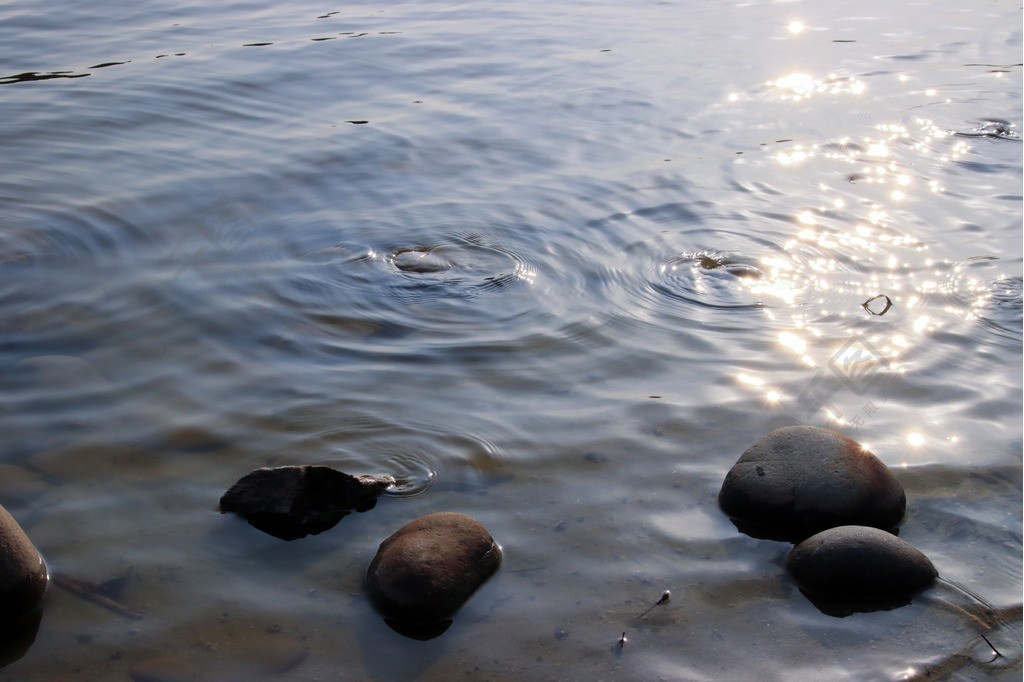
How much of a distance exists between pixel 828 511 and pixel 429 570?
69.6 inches

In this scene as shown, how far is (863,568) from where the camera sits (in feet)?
13.0

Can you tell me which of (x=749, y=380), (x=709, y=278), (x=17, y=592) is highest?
(x=17, y=592)

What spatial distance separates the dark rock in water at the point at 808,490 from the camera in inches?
171

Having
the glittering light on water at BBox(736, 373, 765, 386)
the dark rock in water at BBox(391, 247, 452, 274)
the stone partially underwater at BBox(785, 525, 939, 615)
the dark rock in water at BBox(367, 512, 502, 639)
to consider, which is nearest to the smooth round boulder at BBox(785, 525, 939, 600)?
the stone partially underwater at BBox(785, 525, 939, 615)

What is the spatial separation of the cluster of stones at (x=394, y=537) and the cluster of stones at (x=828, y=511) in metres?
1.20

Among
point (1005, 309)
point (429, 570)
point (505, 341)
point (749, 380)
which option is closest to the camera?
point (429, 570)

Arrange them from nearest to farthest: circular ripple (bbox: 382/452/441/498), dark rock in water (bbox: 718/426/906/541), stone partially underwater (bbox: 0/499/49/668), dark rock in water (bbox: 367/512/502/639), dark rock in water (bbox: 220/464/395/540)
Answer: stone partially underwater (bbox: 0/499/49/668), dark rock in water (bbox: 367/512/502/639), dark rock in water (bbox: 220/464/395/540), dark rock in water (bbox: 718/426/906/541), circular ripple (bbox: 382/452/441/498)

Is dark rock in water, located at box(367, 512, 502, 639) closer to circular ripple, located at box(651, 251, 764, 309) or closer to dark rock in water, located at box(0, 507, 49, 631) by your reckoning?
dark rock in water, located at box(0, 507, 49, 631)

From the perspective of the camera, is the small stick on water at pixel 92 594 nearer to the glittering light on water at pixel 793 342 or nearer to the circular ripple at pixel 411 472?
the circular ripple at pixel 411 472

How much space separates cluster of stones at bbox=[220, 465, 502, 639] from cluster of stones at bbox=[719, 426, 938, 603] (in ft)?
3.94

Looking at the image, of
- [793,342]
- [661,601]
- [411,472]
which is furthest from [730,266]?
[661,601]

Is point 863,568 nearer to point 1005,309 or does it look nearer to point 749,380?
point 749,380

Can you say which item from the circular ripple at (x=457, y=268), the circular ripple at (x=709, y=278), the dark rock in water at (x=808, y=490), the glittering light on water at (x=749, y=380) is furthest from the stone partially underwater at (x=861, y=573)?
the circular ripple at (x=457, y=268)

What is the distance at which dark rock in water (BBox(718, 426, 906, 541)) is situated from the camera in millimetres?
4348
